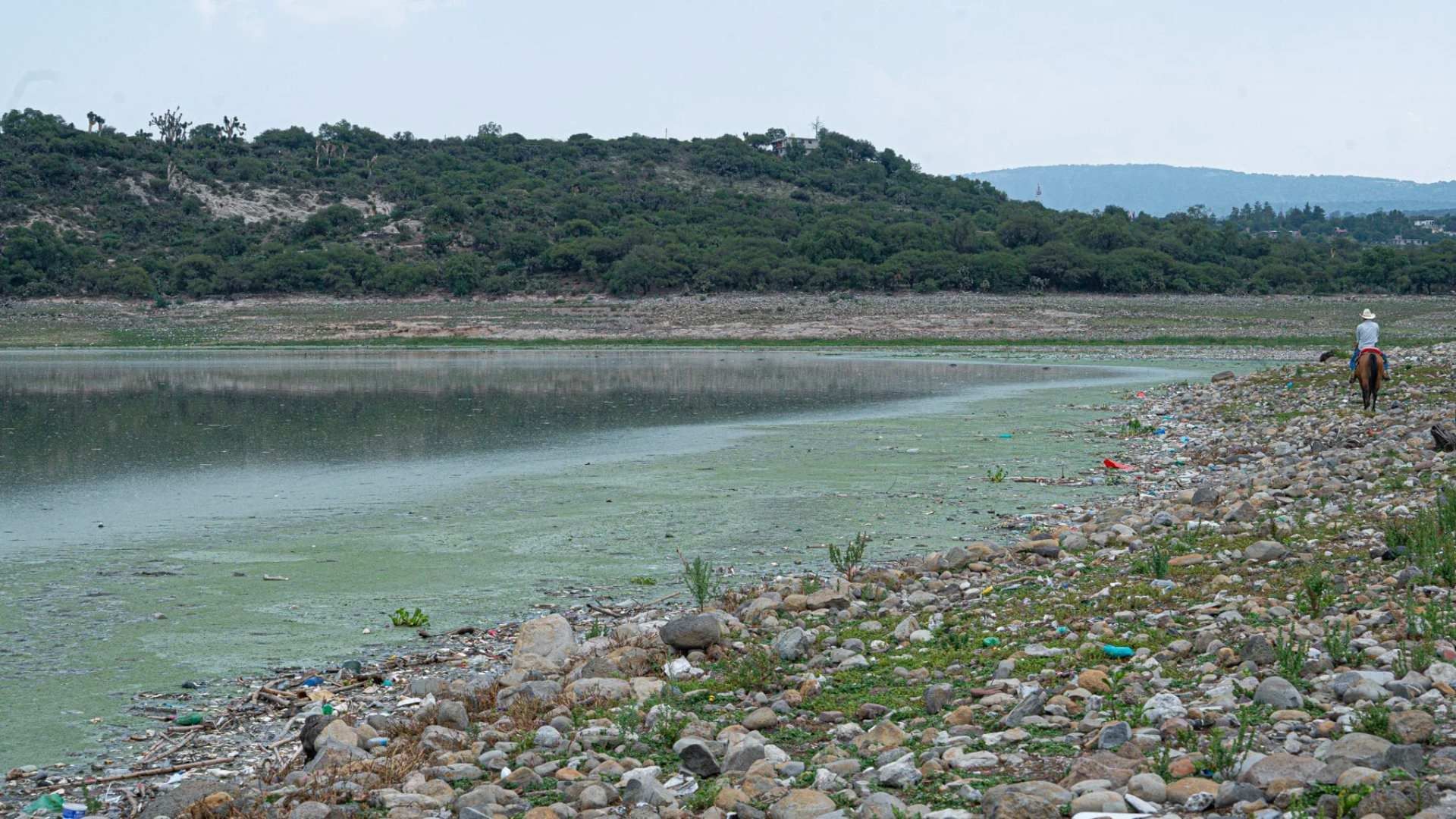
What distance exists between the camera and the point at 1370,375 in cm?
1844

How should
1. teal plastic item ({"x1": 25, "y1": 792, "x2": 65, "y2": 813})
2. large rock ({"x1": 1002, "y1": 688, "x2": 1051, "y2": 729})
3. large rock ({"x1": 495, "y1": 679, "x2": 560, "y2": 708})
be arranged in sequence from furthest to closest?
large rock ({"x1": 495, "y1": 679, "x2": 560, "y2": 708})
teal plastic item ({"x1": 25, "y1": 792, "x2": 65, "y2": 813})
large rock ({"x1": 1002, "y1": 688, "x2": 1051, "y2": 729})

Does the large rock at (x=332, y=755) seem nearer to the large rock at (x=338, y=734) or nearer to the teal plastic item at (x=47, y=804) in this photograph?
the large rock at (x=338, y=734)

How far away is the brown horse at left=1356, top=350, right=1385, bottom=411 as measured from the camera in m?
18.4

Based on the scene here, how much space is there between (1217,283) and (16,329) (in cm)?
6253

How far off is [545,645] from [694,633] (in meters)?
1.00

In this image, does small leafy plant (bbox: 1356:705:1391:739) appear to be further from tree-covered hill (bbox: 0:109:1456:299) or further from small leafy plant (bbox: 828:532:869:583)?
tree-covered hill (bbox: 0:109:1456:299)

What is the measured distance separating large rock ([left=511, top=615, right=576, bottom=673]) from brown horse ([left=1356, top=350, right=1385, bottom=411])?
1440cm

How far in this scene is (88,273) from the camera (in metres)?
71.2

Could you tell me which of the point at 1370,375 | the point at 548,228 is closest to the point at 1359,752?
the point at 1370,375

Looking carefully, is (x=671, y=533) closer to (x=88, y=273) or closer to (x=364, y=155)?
(x=88, y=273)

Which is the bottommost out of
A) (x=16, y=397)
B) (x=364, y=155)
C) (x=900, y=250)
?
(x=16, y=397)

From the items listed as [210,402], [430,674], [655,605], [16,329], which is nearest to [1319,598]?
[655,605]

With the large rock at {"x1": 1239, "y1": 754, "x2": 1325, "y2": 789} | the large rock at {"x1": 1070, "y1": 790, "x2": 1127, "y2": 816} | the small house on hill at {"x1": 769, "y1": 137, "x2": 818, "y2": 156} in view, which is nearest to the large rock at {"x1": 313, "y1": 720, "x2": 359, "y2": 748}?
the large rock at {"x1": 1070, "y1": 790, "x2": 1127, "y2": 816}

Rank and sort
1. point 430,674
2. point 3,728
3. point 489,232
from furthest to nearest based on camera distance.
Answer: point 489,232, point 430,674, point 3,728
